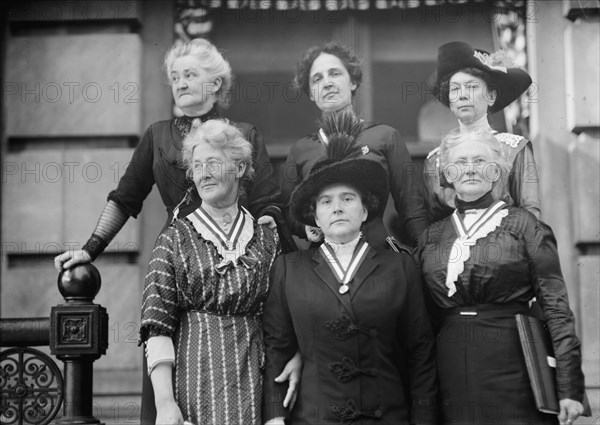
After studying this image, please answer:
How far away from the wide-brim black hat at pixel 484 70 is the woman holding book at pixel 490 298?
0.69m

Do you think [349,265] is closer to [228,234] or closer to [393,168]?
[228,234]

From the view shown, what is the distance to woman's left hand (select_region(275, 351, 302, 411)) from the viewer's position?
14.1 ft

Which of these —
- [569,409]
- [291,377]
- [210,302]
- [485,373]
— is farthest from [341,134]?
[569,409]

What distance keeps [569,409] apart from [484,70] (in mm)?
1835

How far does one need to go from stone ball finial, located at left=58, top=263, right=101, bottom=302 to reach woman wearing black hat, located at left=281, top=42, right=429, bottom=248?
1011mm

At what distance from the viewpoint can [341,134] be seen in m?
A: 4.70

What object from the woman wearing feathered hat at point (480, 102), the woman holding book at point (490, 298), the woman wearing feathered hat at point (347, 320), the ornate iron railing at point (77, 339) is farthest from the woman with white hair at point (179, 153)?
the woman holding book at point (490, 298)

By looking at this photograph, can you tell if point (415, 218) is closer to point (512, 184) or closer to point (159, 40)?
point (512, 184)

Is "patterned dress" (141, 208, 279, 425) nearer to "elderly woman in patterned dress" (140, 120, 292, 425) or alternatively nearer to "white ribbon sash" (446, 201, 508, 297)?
"elderly woman in patterned dress" (140, 120, 292, 425)

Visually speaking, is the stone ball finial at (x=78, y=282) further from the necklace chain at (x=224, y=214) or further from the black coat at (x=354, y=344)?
the black coat at (x=354, y=344)

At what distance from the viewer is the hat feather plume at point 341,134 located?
464cm

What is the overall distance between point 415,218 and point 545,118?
172cm

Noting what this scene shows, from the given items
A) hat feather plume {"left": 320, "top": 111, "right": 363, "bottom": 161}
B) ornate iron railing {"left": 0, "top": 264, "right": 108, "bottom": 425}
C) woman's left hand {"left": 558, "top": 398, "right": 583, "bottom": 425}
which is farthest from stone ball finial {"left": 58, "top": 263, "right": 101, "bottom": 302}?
woman's left hand {"left": 558, "top": 398, "right": 583, "bottom": 425}

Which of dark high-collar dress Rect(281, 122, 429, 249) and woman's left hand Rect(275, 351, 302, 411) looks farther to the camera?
dark high-collar dress Rect(281, 122, 429, 249)
